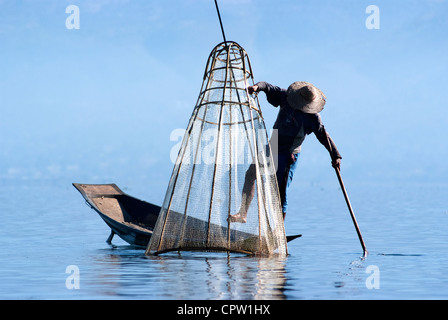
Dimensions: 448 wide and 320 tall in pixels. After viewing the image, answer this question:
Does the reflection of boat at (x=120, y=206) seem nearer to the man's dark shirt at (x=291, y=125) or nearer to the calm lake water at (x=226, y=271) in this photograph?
the calm lake water at (x=226, y=271)

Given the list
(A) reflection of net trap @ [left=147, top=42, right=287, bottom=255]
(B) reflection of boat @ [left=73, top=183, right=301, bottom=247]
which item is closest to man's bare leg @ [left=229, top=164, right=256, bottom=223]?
(A) reflection of net trap @ [left=147, top=42, right=287, bottom=255]

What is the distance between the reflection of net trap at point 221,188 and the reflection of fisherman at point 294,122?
47 centimetres

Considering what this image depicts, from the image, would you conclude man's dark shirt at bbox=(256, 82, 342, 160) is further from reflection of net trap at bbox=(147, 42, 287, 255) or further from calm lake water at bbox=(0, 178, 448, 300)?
calm lake water at bbox=(0, 178, 448, 300)

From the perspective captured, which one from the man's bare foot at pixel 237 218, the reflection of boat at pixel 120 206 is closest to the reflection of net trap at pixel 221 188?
the man's bare foot at pixel 237 218

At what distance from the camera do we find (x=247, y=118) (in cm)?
966

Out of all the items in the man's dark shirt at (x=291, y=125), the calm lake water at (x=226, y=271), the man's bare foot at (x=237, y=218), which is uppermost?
the man's dark shirt at (x=291, y=125)

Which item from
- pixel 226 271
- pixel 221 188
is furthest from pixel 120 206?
pixel 226 271

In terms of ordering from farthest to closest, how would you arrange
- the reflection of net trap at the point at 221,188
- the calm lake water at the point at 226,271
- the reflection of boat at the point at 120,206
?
the reflection of boat at the point at 120,206
the reflection of net trap at the point at 221,188
the calm lake water at the point at 226,271

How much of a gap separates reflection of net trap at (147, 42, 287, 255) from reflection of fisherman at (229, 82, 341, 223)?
47cm

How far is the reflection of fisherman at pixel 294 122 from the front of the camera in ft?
32.0

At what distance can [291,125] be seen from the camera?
9.91 meters

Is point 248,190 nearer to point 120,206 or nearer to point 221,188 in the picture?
point 221,188

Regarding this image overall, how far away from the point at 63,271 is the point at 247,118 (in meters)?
3.16

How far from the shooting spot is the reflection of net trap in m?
9.35
